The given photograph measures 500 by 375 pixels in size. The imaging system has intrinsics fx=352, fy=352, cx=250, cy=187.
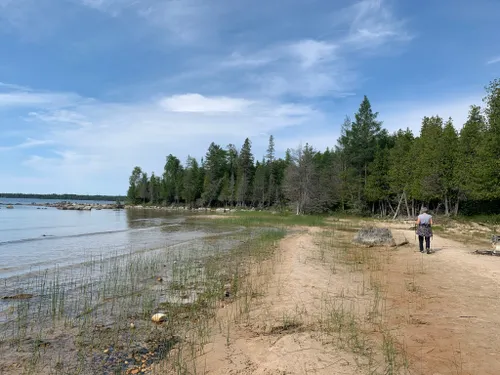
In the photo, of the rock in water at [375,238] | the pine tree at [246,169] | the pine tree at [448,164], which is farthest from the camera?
the pine tree at [246,169]

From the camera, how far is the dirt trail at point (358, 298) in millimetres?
5363

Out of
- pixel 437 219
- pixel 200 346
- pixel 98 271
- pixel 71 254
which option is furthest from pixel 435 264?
pixel 437 219

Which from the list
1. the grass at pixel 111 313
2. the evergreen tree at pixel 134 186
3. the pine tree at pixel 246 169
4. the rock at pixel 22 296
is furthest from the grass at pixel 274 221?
the evergreen tree at pixel 134 186

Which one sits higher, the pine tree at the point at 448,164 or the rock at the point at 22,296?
the pine tree at the point at 448,164

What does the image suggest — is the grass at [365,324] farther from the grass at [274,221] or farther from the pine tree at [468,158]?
the pine tree at [468,158]

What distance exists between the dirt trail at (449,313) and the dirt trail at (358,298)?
16mm

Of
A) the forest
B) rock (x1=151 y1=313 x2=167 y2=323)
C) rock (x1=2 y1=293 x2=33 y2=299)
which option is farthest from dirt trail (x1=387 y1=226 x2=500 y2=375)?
the forest

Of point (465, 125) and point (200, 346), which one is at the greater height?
point (465, 125)

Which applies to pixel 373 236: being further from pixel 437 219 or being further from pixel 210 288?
pixel 437 219

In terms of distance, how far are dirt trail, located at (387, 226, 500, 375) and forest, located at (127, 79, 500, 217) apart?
26807 mm

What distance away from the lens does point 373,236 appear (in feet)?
70.5

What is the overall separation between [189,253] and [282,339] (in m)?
13.0

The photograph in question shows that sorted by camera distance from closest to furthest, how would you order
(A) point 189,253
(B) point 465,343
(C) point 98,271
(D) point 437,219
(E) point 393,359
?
(E) point 393,359 → (B) point 465,343 → (C) point 98,271 → (A) point 189,253 → (D) point 437,219

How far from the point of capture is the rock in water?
21031mm
